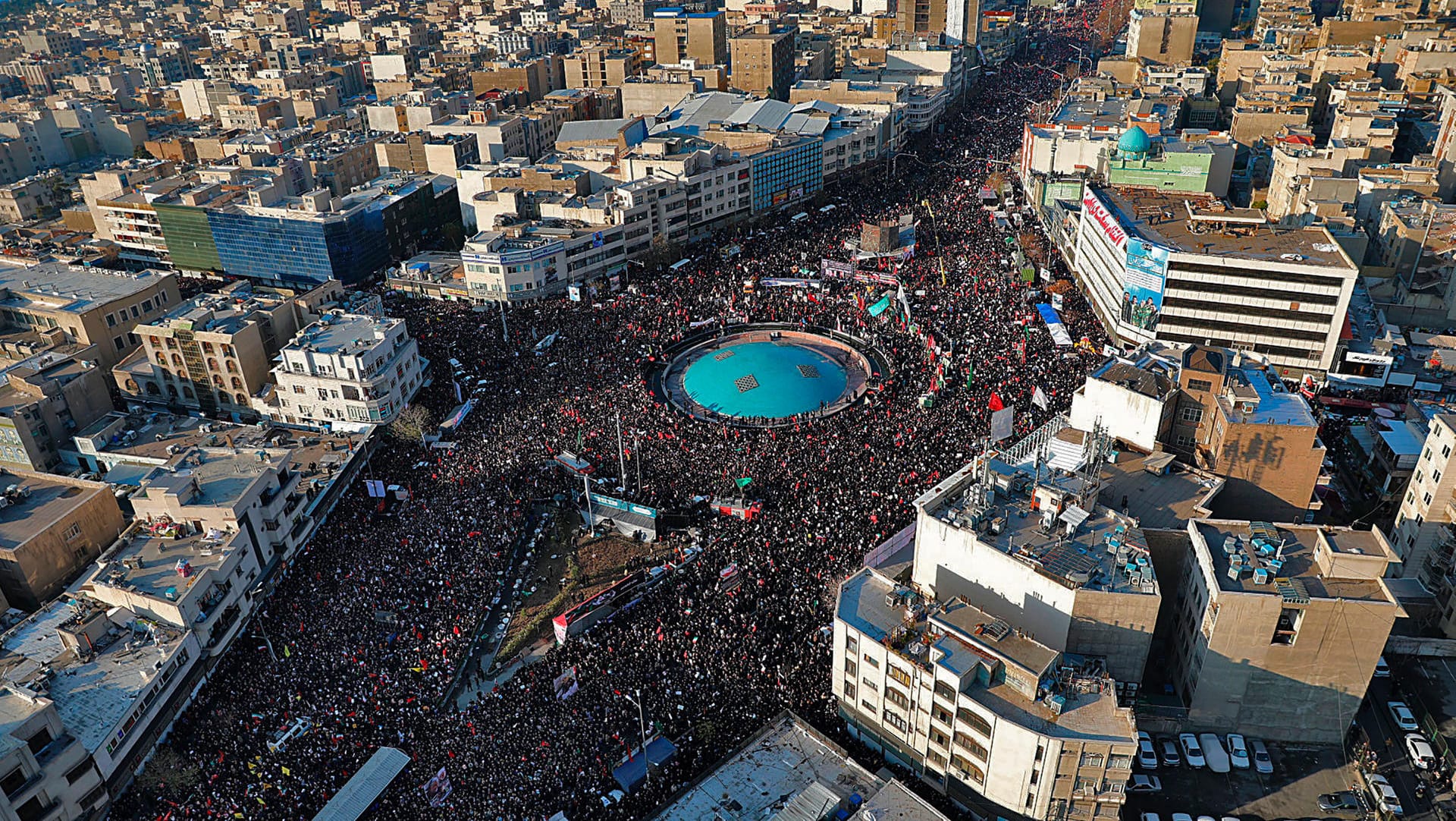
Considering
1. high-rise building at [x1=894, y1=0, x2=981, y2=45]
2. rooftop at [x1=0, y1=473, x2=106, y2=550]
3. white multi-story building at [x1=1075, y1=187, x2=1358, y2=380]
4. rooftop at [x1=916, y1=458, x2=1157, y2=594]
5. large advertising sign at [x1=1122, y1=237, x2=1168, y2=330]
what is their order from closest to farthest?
rooftop at [x1=916, y1=458, x2=1157, y2=594] → rooftop at [x1=0, y1=473, x2=106, y2=550] → white multi-story building at [x1=1075, y1=187, x2=1358, y2=380] → large advertising sign at [x1=1122, y1=237, x2=1168, y2=330] → high-rise building at [x1=894, y1=0, x2=981, y2=45]

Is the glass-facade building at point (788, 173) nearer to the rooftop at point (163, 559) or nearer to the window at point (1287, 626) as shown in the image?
the rooftop at point (163, 559)

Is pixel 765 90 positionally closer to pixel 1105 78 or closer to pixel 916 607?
pixel 1105 78

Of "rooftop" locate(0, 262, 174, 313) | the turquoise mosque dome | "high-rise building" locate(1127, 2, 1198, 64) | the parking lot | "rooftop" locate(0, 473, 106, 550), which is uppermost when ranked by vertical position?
"high-rise building" locate(1127, 2, 1198, 64)

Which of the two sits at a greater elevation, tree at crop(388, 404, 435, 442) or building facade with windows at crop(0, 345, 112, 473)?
building facade with windows at crop(0, 345, 112, 473)

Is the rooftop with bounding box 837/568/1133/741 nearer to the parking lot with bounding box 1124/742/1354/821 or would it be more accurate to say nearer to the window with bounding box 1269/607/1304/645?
the parking lot with bounding box 1124/742/1354/821

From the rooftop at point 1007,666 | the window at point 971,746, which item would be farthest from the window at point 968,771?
the rooftop at point 1007,666

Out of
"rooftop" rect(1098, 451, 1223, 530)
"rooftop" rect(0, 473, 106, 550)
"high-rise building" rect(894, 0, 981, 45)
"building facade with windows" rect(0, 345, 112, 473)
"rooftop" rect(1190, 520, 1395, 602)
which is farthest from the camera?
"high-rise building" rect(894, 0, 981, 45)

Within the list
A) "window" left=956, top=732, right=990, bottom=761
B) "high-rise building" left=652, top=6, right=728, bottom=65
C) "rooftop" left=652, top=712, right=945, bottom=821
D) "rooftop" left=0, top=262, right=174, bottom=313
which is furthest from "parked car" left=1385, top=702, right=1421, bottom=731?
"high-rise building" left=652, top=6, right=728, bottom=65
